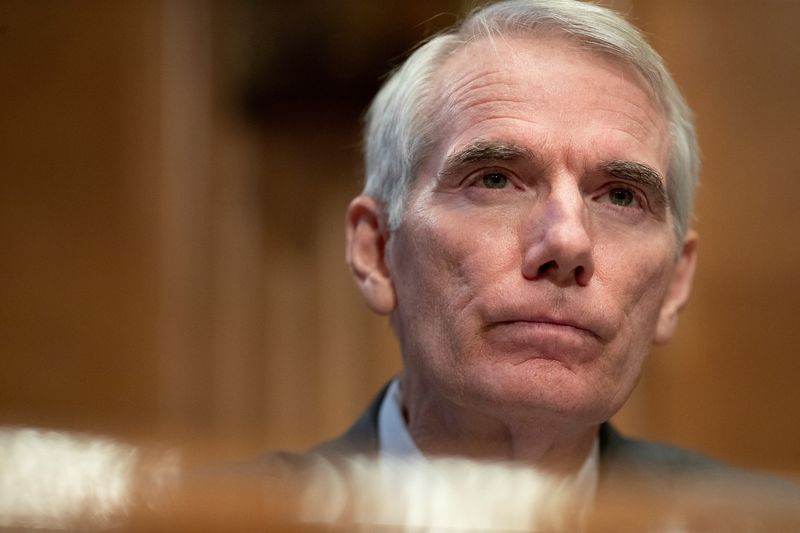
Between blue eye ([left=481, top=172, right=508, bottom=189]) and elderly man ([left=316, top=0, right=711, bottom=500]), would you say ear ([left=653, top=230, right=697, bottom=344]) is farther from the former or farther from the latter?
blue eye ([left=481, top=172, right=508, bottom=189])

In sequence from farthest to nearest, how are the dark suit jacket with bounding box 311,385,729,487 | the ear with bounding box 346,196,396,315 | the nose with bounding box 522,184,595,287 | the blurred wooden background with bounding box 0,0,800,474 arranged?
the blurred wooden background with bounding box 0,0,800,474
the ear with bounding box 346,196,396,315
the dark suit jacket with bounding box 311,385,729,487
the nose with bounding box 522,184,595,287

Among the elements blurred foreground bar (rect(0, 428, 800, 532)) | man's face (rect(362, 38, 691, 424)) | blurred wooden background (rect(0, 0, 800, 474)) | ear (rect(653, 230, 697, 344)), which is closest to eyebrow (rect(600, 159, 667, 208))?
man's face (rect(362, 38, 691, 424))

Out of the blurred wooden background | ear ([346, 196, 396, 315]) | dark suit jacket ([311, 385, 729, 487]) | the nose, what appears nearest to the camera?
the nose

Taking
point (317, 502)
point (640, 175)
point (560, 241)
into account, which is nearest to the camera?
point (317, 502)

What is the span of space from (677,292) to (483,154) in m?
0.31

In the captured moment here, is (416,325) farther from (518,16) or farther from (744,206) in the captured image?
(744,206)

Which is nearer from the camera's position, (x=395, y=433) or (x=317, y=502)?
(x=317, y=502)

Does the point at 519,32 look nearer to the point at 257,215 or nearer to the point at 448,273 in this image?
the point at 448,273

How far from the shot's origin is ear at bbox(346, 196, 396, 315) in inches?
43.8

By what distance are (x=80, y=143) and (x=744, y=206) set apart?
3.47 feet

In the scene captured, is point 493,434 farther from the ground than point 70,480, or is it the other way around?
point 70,480

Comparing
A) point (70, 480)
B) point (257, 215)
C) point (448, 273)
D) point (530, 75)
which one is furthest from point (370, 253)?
point (257, 215)

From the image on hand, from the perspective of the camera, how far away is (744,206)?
1653mm

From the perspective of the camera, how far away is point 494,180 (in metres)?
0.99
